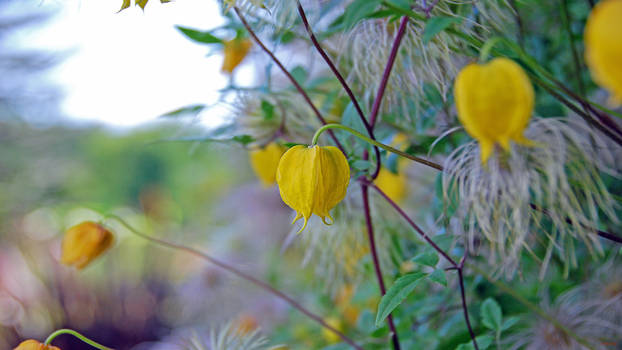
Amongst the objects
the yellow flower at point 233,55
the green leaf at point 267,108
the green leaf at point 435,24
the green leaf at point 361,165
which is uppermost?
the green leaf at point 435,24

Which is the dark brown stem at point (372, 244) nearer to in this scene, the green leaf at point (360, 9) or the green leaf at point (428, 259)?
the green leaf at point (428, 259)

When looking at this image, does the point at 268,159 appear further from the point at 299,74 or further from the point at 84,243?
the point at 84,243

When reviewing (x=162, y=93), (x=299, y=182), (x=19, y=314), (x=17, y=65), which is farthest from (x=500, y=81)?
(x=17, y=65)

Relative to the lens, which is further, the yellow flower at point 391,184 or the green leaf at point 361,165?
the yellow flower at point 391,184

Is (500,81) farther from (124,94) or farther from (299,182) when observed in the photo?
(124,94)

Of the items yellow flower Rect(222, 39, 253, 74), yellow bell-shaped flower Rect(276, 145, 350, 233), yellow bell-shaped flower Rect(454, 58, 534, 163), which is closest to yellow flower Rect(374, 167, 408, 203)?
yellow flower Rect(222, 39, 253, 74)

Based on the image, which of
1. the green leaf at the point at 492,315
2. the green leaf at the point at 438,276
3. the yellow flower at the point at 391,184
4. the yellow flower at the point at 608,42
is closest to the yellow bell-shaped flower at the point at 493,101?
the yellow flower at the point at 608,42
